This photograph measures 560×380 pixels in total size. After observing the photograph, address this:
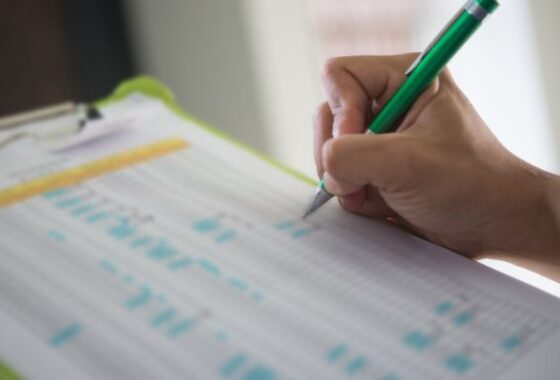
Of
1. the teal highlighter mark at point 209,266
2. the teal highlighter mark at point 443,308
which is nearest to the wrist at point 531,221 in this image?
the teal highlighter mark at point 443,308

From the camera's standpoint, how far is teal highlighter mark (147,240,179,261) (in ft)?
1.32

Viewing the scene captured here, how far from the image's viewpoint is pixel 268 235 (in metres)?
0.44

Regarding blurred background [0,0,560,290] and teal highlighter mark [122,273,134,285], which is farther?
blurred background [0,0,560,290]

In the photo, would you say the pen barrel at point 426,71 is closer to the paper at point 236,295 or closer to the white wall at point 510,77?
the paper at point 236,295

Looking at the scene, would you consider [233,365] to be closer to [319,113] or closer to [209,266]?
[209,266]

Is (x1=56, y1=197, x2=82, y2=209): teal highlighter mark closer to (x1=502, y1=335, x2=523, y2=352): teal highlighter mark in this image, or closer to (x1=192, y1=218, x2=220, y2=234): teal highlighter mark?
(x1=192, y1=218, x2=220, y2=234): teal highlighter mark

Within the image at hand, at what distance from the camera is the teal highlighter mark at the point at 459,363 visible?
335mm

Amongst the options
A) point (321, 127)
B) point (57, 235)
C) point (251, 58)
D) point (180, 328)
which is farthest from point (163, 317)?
point (251, 58)

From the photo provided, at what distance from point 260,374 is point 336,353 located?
44mm

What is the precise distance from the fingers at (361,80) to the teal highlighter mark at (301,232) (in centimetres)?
9

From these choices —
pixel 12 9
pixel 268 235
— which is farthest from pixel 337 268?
pixel 12 9

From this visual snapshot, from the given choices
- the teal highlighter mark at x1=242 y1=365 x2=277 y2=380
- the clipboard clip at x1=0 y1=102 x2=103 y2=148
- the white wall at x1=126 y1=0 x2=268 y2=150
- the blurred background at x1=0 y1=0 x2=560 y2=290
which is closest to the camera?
the teal highlighter mark at x1=242 y1=365 x2=277 y2=380

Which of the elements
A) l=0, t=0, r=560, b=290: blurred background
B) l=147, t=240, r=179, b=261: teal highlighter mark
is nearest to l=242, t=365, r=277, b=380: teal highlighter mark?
l=147, t=240, r=179, b=261: teal highlighter mark

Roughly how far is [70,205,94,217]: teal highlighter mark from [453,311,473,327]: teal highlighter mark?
259 millimetres
